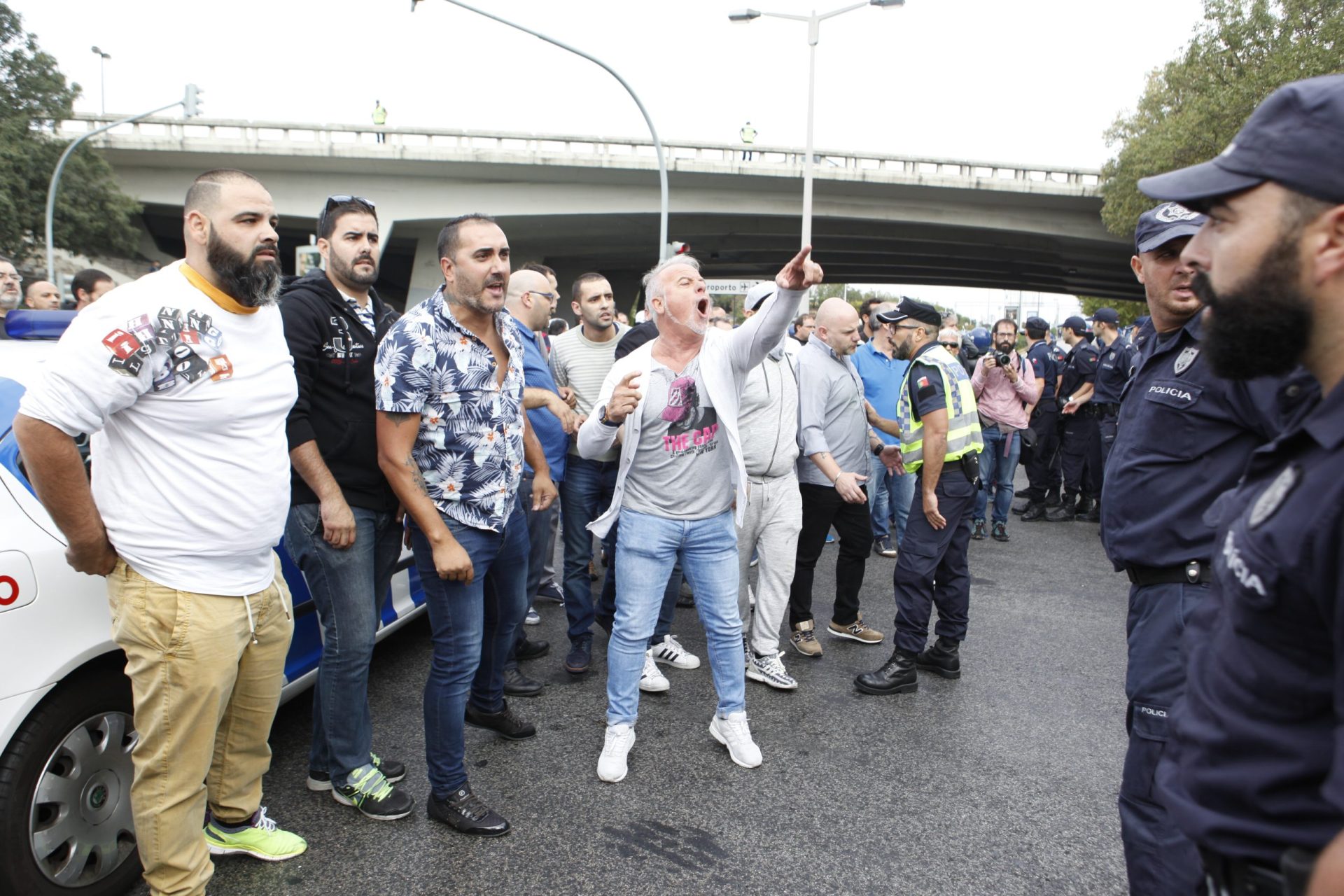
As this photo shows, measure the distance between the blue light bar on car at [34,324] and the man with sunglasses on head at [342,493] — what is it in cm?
87

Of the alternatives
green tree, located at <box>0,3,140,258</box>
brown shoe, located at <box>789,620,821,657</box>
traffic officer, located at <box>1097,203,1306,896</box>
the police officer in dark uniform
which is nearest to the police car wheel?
traffic officer, located at <box>1097,203,1306,896</box>

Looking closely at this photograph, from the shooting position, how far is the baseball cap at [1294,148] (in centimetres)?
105

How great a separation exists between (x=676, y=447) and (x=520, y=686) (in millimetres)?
1617

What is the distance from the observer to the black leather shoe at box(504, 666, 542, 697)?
13.9 feet

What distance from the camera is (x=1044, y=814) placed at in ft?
10.5

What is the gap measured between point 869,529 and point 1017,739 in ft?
5.50

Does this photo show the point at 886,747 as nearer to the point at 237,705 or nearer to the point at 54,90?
the point at 237,705

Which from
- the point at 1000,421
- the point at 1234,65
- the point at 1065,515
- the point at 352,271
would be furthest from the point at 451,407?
the point at 1234,65

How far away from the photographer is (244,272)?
7.96 ft

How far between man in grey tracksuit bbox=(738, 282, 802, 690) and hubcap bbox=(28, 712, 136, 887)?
2.73 metres

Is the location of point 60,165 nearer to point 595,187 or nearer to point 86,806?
point 595,187

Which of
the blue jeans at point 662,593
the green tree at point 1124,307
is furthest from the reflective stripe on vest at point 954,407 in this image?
the green tree at point 1124,307

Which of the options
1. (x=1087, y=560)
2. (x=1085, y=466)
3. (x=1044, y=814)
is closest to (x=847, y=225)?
(x=1085, y=466)

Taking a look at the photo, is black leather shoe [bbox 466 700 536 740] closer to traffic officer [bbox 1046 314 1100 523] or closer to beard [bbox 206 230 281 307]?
beard [bbox 206 230 281 307]
